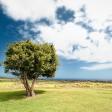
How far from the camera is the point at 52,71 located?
165 feet

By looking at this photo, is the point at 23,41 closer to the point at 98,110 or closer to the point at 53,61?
the point at 53,61

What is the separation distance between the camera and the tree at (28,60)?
4416 cm

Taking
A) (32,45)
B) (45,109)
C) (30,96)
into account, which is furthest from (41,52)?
(45,109)

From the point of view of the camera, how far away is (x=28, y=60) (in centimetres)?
4406

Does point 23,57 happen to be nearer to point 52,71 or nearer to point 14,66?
point 14,66

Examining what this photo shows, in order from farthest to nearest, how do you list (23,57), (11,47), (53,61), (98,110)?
1. (53,61)
2. (11,47)
3. (23,57)
4. (98,110)

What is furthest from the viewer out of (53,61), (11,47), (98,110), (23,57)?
(53,61)

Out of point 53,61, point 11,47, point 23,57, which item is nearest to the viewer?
point 23,57

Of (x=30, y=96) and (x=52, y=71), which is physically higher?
(x=52, y=71)

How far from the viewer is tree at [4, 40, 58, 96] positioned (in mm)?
44156

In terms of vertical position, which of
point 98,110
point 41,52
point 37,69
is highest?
point 41,52

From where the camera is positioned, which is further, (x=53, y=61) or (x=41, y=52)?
(x=53, y=61)

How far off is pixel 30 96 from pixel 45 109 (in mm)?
14427

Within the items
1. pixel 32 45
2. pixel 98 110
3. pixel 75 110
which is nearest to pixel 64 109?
pixel 75 110
